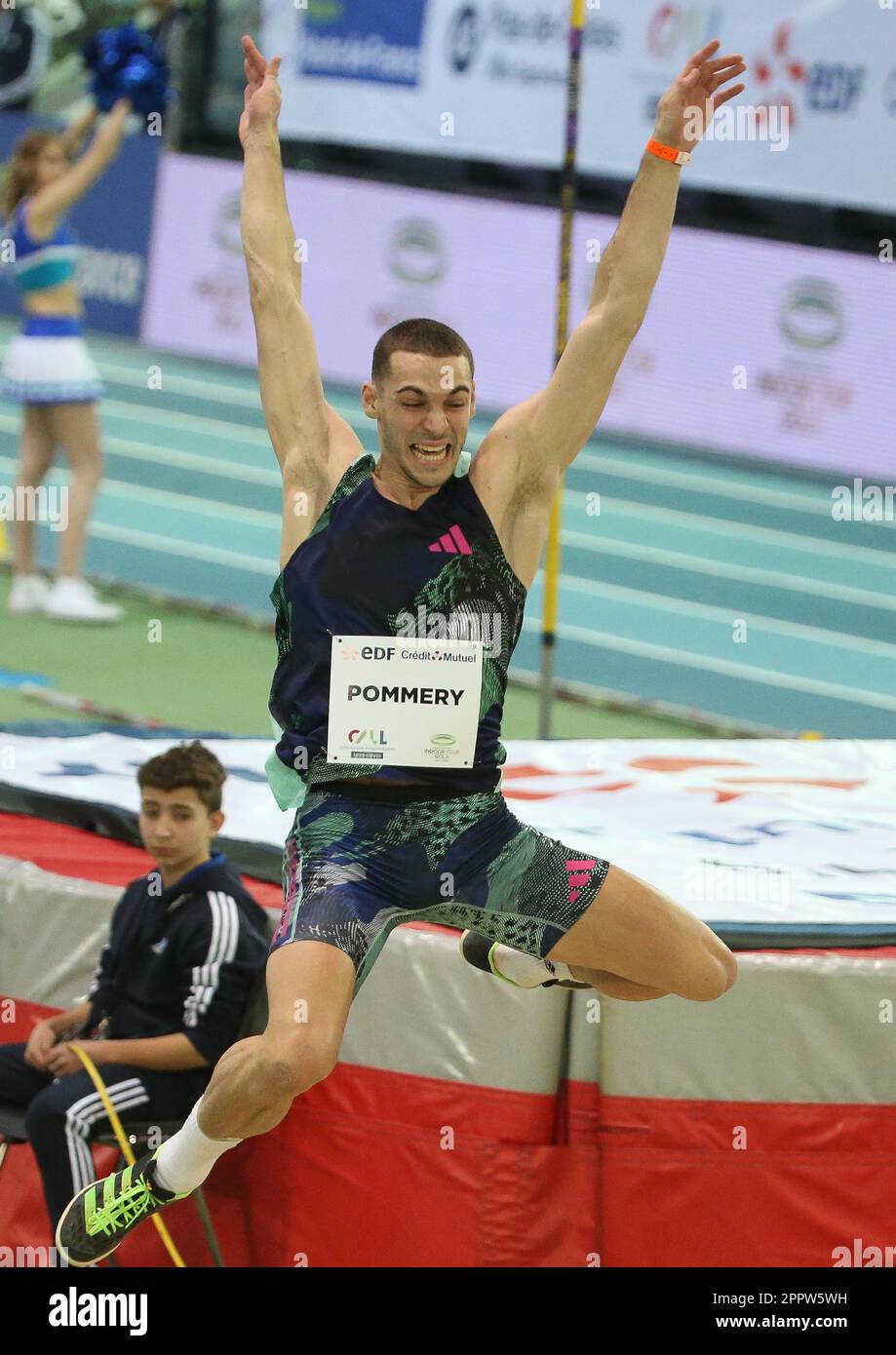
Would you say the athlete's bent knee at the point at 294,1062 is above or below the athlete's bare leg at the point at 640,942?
below

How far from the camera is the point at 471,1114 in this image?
177 inches

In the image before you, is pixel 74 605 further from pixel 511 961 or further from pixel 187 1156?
pixel 187 1156

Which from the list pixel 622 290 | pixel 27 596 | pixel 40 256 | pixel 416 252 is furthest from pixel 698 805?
pixel 416 252

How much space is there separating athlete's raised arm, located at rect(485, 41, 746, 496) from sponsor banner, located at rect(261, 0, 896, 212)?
7355 mm

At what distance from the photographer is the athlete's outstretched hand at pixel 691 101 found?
12.7ft

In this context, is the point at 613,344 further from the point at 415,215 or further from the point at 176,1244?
the point at 415,215

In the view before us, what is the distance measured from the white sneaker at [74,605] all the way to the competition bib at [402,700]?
18.4 feet

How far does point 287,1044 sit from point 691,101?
1980 mm

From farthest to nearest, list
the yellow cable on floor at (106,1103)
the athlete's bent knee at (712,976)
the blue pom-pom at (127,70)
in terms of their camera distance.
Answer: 1. the blue pom-pom at (127,70)
2. the yellow cable on floor at (106,1103)
3. the athlete's bent knee at (712,976)

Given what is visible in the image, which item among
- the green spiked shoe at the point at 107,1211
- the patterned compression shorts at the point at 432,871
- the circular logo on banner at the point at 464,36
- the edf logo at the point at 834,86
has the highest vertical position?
the circular logo on banner at the point at 464,36

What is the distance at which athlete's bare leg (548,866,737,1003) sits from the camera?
391cm

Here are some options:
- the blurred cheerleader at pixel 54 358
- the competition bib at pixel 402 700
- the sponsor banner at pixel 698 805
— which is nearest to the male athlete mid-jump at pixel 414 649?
the competition bib at pixel 402 700

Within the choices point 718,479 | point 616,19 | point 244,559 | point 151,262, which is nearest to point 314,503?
point 244,559
